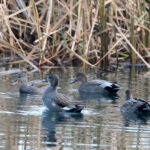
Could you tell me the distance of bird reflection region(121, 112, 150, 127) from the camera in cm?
863

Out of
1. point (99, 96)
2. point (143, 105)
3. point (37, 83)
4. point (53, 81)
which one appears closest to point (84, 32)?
point (37, 83)

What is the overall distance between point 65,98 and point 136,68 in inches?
229

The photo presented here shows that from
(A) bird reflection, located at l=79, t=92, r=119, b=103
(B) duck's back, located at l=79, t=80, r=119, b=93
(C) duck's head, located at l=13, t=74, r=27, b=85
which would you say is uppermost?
(C) duck's head, located at l=13, t=74, r=27, b=85

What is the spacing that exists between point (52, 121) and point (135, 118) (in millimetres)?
1347

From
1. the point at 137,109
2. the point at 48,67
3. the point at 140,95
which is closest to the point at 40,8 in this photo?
the point at 48,67

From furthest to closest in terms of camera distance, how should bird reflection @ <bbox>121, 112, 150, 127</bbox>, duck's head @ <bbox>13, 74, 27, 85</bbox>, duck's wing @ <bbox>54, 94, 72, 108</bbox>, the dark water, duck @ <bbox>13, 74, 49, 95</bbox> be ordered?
duck's head @ <bbox>13, 74, 27, 85</bbox>
duck @ <bbox>13, 74, 49, 95</bbox>
duck's wing @ <bbox>54, 94, 72, 108</bbox>
bird reflection @ <bbox>121, 112, 150, 127</bbox>
the dark water

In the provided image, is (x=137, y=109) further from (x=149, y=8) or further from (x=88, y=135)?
(x=149, y=8)

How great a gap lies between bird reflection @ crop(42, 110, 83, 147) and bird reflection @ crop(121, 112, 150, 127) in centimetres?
73

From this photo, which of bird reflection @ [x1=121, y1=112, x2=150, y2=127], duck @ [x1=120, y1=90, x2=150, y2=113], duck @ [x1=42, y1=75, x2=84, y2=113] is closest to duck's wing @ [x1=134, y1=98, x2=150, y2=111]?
duck @ [x1=120, y1=90, x2=150, y2=113]

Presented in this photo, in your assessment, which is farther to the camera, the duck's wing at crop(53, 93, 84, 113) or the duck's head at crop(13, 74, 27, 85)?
the duck's head at crop(13, 74, 27, 85)

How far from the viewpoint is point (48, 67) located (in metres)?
14.4

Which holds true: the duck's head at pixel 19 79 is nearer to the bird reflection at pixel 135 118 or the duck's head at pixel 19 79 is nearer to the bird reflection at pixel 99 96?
the bird reflection at pixel 99 96

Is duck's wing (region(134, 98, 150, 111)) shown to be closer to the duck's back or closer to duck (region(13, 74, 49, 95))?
the duck's back

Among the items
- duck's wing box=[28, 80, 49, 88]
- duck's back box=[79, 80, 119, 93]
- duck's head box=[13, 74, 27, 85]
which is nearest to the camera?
duck's back box=[79, 80, 119, 93]
